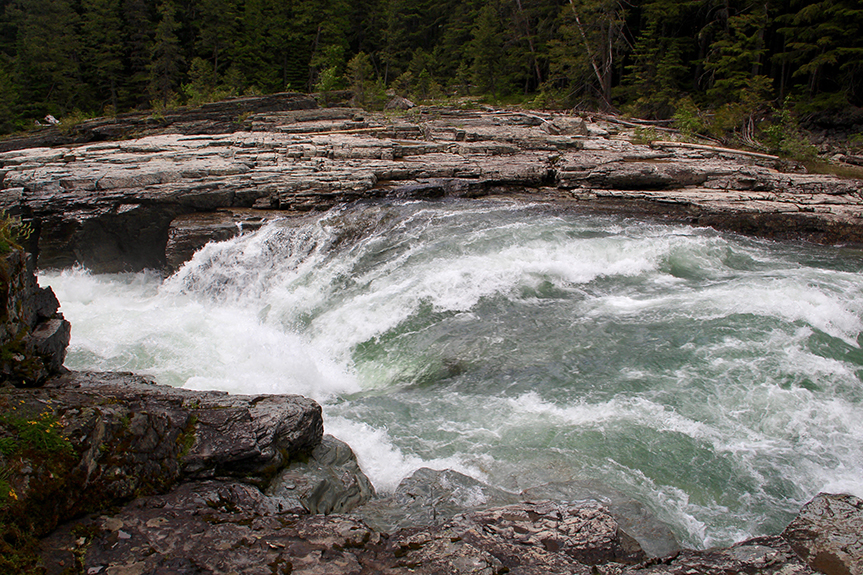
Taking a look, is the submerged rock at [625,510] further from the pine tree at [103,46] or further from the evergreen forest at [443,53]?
the pine tree at [103,46]

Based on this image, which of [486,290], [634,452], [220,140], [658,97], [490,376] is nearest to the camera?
[634,452]

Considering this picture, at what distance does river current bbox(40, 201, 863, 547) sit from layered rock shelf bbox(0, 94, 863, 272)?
40.7 inches

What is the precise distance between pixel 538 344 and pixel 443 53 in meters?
44.6

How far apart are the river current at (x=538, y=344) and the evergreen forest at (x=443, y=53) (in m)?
14.1

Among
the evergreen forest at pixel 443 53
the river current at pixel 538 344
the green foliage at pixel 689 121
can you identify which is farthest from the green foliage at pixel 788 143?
the river current at pixel 538 344

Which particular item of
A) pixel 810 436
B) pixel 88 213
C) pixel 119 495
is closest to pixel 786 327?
pixel 810 436

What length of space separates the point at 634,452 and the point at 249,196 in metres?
11.3

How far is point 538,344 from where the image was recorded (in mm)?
7742

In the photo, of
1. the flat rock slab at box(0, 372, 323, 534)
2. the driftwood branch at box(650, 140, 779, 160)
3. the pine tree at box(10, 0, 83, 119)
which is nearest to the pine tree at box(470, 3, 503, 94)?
the driftwood branch at box(650, 140, 779, 160)

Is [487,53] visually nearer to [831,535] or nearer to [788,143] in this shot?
[788,143]

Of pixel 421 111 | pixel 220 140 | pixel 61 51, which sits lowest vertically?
pixel 220 140

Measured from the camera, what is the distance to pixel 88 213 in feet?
40.7

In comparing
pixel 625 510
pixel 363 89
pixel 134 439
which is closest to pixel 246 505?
pixel 134 439

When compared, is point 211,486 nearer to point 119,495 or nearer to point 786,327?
point 119,495
